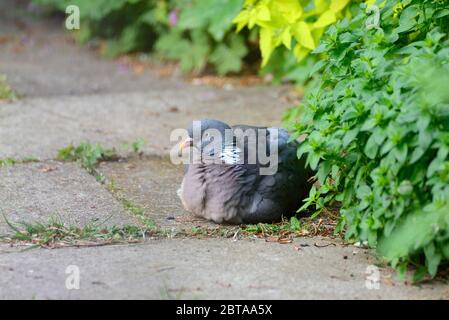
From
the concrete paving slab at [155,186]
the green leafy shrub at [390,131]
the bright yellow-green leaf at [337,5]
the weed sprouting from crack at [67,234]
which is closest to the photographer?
the green leafy shrub at [390,131]

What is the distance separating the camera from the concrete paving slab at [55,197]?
412 cm

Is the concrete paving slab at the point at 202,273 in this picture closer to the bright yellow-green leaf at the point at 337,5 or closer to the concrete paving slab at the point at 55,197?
the concrete paving slab at the point at 55,197

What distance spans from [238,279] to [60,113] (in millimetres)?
3342

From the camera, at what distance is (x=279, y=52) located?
7.27m

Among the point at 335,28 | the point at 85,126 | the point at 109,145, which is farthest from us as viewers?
the point at 85,126

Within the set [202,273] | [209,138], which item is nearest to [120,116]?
[209,138]

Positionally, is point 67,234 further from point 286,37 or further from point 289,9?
point 289,9

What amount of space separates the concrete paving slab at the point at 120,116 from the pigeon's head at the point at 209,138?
119 centimetres

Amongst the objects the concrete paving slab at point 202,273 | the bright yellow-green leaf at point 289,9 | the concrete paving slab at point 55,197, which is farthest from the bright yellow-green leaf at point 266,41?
the concrete paving slab at point 202,273

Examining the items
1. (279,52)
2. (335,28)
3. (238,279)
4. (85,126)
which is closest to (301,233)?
(238,279)

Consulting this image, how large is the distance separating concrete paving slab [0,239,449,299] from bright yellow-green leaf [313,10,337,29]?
63.6 inches

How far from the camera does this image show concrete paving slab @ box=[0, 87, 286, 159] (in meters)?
5.59

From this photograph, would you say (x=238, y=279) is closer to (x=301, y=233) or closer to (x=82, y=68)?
(x=301, y=233)

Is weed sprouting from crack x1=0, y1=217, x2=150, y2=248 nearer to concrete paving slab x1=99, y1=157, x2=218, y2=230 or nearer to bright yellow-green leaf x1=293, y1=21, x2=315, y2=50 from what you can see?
concrete paving slab x1=99, y1=157, x2=218, y2=230
